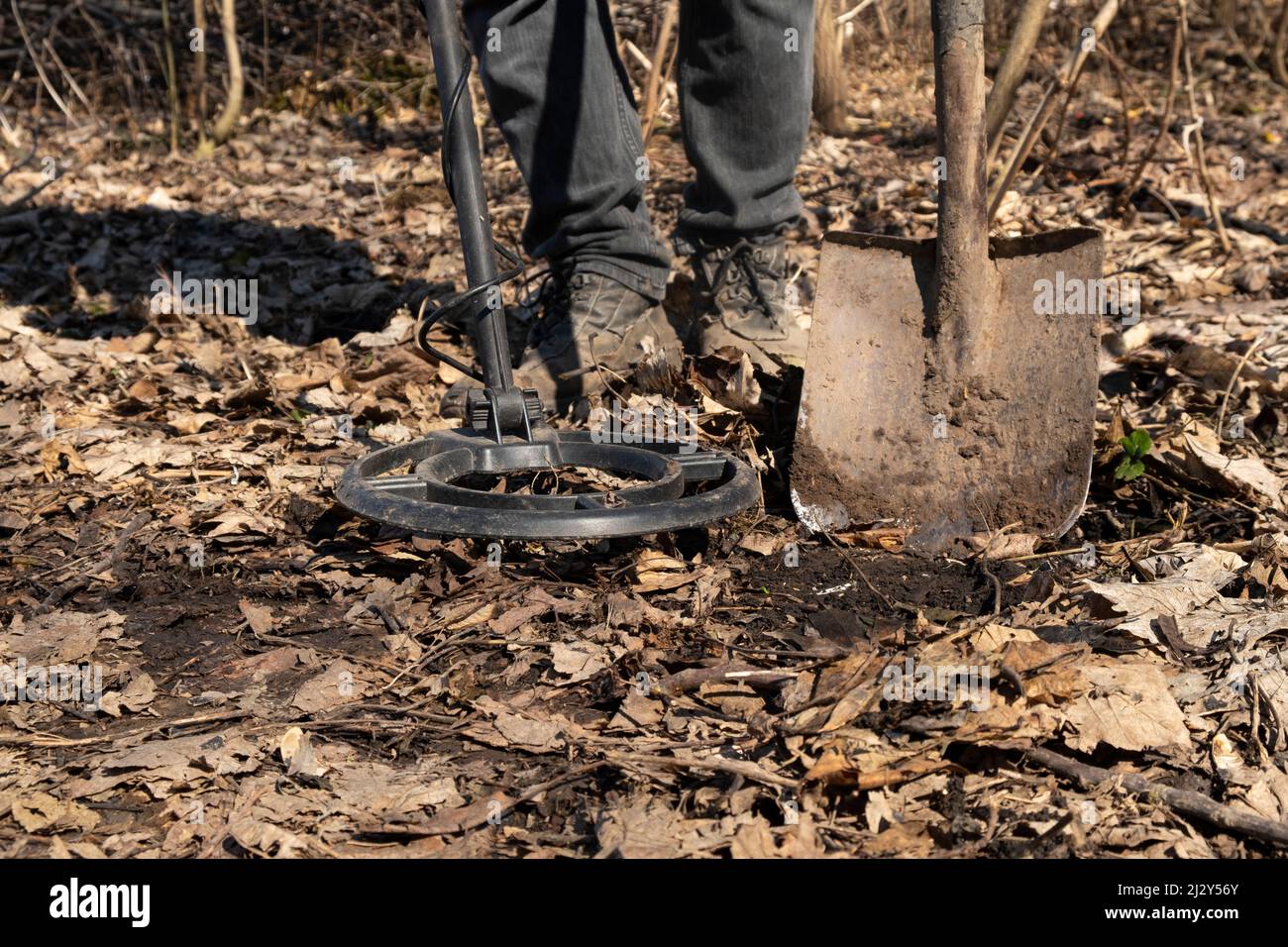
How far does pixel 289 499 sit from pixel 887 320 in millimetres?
1397

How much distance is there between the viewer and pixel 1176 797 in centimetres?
162

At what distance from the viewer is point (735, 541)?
8.21 feet

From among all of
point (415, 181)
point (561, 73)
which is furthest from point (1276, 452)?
point (415, 181)

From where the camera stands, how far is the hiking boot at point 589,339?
3.13m

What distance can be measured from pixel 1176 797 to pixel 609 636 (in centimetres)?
94

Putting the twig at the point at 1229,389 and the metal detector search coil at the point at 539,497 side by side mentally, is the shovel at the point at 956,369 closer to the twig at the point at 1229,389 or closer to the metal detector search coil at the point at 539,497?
the metal detector search coil at the point at 539,497

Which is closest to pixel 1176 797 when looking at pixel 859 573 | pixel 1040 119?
pixel 859 573

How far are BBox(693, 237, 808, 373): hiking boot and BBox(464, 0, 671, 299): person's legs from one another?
0.53 ft

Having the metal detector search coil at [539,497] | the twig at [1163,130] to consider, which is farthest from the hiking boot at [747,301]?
the twig at [1163,130]

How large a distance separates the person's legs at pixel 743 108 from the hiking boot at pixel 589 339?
0.27m

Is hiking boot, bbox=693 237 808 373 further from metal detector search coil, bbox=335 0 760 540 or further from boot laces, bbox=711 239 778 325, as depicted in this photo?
metal detector search coil, bbox=335 0 760 540

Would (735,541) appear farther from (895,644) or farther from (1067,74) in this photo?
(1067,74)

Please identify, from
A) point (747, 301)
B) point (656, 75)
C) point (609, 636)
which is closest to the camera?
point (609, 636)

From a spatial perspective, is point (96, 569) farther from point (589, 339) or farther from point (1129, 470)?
point (1129, 470)
